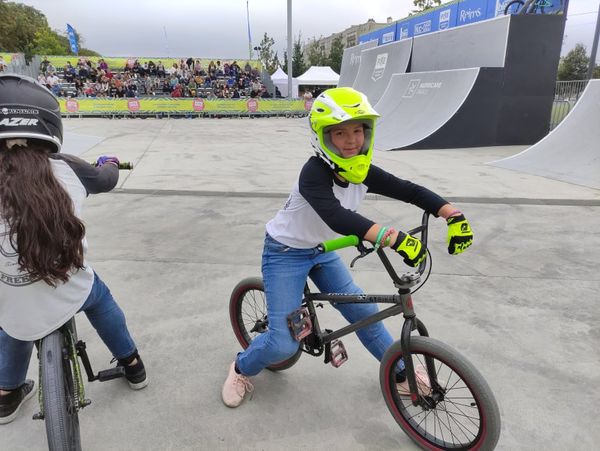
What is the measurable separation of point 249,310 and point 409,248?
172cm

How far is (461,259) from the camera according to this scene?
4633mm

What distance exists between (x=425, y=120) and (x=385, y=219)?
9018 millimetres

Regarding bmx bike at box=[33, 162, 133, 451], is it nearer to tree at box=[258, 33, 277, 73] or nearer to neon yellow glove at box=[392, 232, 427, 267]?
neon yellow glove at box=[392, 232, 427, 267]

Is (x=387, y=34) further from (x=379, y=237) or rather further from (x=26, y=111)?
(x=26, y=111)

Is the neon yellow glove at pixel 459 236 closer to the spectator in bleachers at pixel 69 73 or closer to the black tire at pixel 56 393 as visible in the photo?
the black tire at pixel 56 393

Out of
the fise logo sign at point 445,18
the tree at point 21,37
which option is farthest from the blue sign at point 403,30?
the tree at point 21,37

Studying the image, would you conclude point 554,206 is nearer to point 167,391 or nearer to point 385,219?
point 385,219

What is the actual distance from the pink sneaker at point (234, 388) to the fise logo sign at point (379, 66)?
2007 cm

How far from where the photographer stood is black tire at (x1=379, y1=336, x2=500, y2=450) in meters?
1.93

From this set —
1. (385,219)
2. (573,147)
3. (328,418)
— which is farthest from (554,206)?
(328,418)

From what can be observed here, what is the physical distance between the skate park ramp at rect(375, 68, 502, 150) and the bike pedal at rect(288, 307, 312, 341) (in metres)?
10.6

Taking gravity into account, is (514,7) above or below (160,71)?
above

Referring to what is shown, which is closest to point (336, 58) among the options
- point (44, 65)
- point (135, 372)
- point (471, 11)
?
point (44, 65)

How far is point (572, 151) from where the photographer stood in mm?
9461
